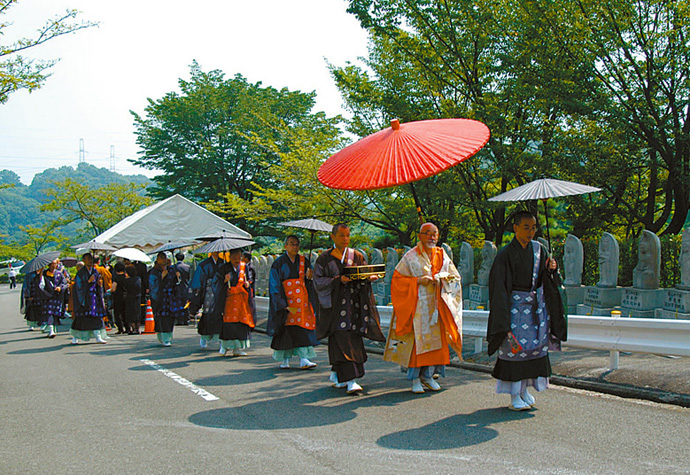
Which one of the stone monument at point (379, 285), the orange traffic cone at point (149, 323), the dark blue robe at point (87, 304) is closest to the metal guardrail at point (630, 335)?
the stone monument at point (379, 285)


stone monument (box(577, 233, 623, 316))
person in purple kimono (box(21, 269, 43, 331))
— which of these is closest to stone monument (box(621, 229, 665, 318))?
stone monument (box(577, 233, 623, 316))

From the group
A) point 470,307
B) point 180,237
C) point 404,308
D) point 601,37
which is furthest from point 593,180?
point 180,237

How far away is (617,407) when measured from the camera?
5621 millimetres

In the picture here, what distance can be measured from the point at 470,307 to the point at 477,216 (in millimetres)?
4249

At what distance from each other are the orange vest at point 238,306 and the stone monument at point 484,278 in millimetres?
4368

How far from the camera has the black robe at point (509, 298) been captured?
5.59 meters

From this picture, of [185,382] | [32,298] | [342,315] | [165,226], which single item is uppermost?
[165,226]

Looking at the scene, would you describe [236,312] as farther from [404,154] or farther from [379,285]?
[404,154]

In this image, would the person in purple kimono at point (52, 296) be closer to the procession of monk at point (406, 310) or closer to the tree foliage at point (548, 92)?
the procession of monk at point (406, 310)

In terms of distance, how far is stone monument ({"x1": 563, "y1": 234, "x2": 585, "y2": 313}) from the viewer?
31.2ft

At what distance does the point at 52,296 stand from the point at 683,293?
44.0 ft

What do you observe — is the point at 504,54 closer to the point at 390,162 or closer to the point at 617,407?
the point at 390,162

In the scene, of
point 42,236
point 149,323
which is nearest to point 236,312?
point 149,323

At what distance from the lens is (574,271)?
964cm
